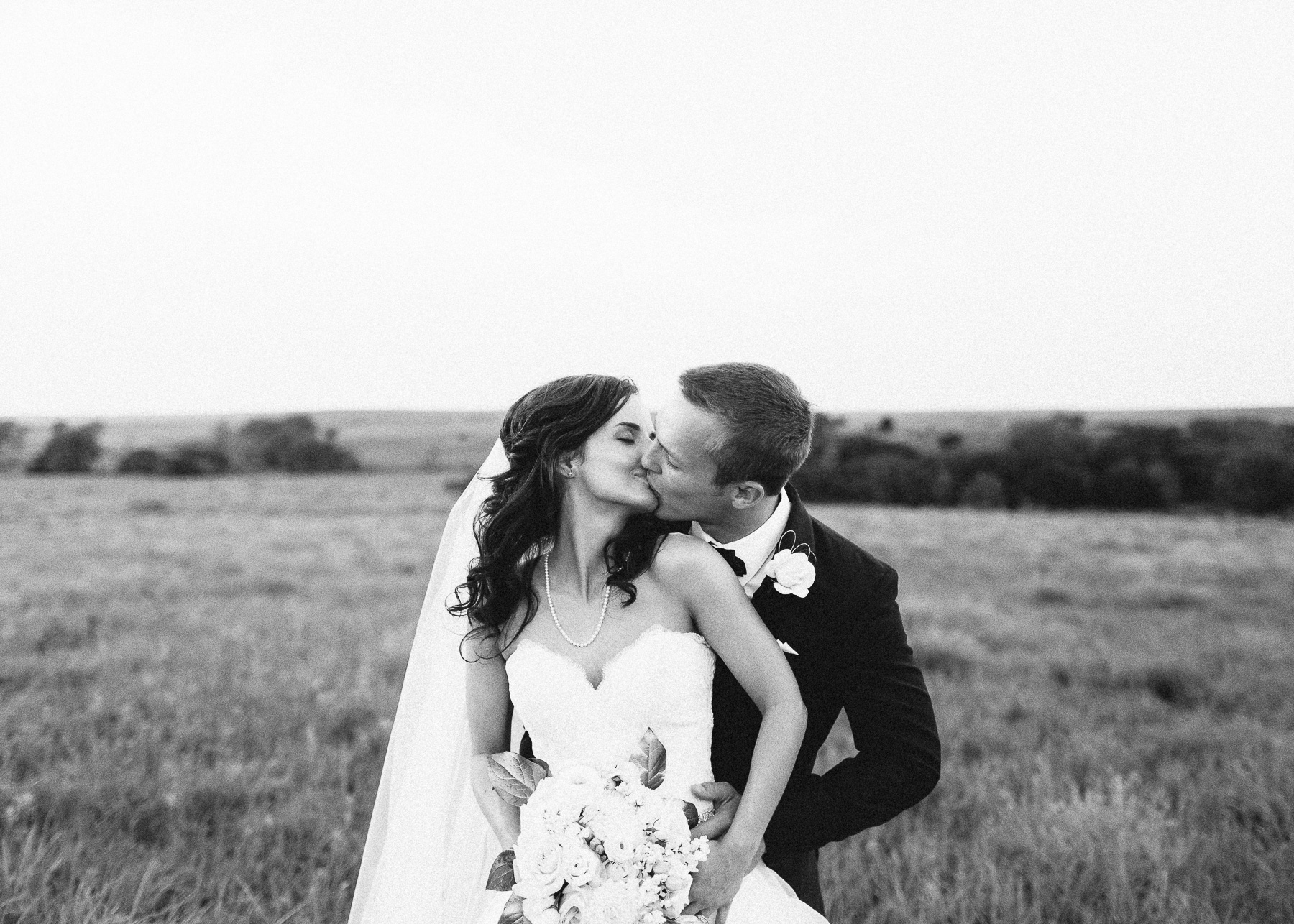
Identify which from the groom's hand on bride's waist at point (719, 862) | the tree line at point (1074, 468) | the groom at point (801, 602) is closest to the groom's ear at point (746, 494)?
the groom at point (801, 602)

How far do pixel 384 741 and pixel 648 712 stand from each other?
379cm

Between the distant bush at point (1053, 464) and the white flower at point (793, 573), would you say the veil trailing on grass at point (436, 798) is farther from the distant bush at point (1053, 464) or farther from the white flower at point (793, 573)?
the distant bush at point (1053, 464)

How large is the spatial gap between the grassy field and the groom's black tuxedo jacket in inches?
68.4

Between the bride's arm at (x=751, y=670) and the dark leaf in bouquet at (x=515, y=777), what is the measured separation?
556 millimetres

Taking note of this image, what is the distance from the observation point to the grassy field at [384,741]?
13.4ft

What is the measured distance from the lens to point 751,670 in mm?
2641

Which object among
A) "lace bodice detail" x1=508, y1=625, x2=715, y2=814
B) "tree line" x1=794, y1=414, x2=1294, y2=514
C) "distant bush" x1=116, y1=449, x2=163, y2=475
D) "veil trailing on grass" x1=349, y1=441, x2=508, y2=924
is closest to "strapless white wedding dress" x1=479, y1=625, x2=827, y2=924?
"lace bodice detail" x1=508, y1=625, x2=715, y2=814

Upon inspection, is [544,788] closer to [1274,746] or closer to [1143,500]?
[1274,746]

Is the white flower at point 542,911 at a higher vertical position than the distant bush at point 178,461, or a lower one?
higher

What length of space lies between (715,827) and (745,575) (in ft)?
2.39

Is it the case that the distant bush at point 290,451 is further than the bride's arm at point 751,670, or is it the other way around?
the distant bush at point 290,451

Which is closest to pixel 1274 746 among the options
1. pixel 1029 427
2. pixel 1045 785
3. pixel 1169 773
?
pixel 1169 773

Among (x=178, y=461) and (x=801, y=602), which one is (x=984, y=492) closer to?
(x=178, y=461)

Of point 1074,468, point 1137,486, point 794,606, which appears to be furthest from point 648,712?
point 1074,468
